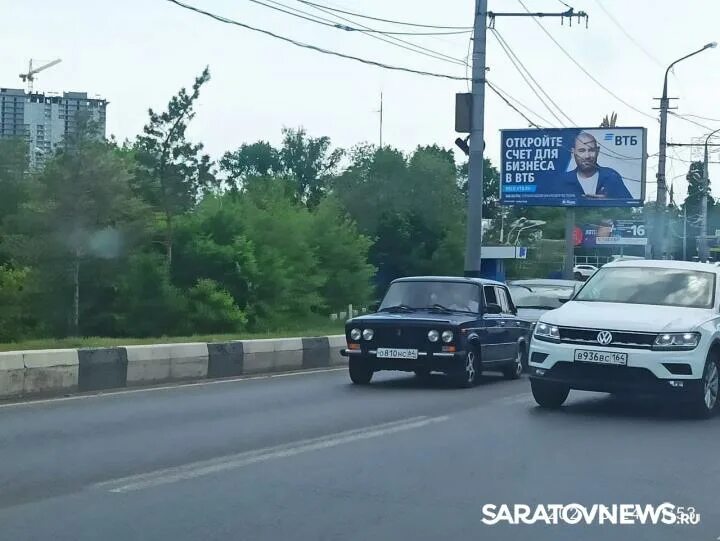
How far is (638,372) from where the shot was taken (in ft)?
39.4

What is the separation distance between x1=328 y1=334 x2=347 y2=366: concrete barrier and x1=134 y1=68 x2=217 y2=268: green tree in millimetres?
31758

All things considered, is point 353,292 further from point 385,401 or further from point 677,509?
point 677,509

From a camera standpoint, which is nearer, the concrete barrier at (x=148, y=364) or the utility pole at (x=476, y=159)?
the concrete barrier at (x=148, y=364)

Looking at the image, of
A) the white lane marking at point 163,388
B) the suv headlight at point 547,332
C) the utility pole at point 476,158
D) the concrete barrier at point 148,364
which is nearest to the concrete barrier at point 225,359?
the white lane marking at point 163,388

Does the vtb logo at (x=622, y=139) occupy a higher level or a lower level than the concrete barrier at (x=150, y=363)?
higher

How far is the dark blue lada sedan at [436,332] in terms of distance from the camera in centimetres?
1546

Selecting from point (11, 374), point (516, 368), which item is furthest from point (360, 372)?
point (11, 374)

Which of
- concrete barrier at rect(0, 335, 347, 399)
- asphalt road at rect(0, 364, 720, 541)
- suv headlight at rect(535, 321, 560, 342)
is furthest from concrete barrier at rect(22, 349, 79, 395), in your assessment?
suv headlight at rect(535, 321, 560, 342)

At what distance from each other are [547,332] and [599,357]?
72cm

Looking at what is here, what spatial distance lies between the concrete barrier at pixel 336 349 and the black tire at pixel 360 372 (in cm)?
415

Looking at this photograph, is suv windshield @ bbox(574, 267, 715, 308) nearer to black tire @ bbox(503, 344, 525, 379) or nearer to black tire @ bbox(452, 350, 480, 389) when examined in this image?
black tire @ bbox(452, 350, 480, 389)

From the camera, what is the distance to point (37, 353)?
13805 mm

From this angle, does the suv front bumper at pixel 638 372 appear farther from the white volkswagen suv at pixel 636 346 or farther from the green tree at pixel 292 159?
the green tree at pixel 292 159

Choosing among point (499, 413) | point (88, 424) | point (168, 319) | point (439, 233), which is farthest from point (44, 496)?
point (439, 233)
